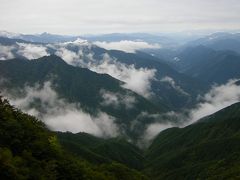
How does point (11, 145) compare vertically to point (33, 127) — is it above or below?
below

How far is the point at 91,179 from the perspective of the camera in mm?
91062

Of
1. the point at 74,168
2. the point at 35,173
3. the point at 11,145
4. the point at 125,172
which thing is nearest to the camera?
the point at 35,173

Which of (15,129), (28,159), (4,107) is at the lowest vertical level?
(28,159)

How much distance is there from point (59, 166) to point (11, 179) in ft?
63.7

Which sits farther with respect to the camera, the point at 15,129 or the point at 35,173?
the point at 15,129

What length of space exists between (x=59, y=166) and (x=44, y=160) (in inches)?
161

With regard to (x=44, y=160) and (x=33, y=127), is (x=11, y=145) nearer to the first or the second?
(x=44, y=160)

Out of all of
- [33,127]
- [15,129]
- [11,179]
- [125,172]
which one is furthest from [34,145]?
[125,172]

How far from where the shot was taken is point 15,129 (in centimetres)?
7944

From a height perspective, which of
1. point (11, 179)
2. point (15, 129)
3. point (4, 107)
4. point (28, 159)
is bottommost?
point (11, 179)

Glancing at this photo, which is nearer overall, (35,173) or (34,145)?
(35,173)

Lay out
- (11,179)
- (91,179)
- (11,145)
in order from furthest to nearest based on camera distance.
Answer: (91,179), (11,145), (11,179)

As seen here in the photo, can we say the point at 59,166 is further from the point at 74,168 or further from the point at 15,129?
the point at 15,129

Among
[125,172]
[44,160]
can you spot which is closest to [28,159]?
[44,160]
